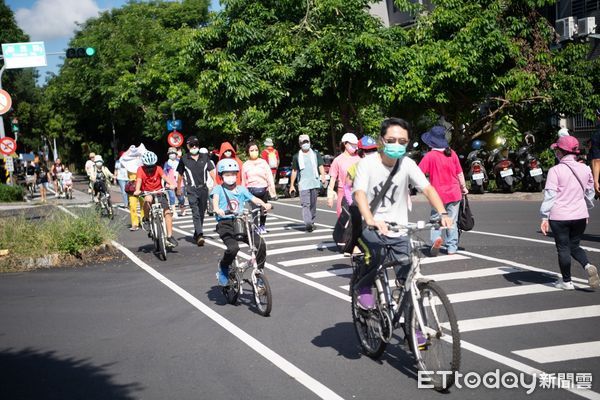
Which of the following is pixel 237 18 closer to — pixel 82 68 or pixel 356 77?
pixel 356 77

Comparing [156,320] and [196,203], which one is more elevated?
[196,203]

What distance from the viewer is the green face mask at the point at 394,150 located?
17.3ft

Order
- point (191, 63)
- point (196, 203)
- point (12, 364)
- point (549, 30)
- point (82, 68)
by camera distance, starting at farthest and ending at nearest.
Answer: point (82, 68), point (191, 63), point (549, 30), point (196, 203), point (12, 364)

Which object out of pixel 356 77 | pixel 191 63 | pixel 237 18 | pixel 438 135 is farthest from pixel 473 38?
pixel 438 135

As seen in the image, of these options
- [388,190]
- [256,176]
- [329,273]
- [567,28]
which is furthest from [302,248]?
[567,28]

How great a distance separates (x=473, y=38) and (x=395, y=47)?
2557mm

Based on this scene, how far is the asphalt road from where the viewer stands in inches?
208

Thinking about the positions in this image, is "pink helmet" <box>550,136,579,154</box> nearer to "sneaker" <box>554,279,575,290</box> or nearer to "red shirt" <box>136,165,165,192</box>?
"sneaker" <box>554,279,575,290</box>

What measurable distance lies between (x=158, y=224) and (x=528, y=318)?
717 centimetres

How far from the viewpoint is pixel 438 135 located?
1013 cm

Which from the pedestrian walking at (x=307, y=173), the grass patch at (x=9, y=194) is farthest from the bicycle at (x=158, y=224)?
the grass patch at (x=9, y=194)

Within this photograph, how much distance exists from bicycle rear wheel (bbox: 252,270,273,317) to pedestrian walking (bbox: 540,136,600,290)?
10.7 ft

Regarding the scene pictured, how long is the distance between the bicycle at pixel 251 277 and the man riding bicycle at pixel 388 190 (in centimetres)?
216

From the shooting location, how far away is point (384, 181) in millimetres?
5426
